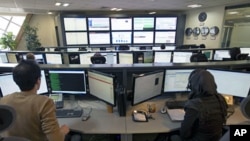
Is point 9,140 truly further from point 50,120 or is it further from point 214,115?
point 214,115

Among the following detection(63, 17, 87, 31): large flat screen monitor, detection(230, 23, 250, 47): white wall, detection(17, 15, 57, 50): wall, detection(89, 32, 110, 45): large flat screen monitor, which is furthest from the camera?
detection(17, 15, 57, 50): wall

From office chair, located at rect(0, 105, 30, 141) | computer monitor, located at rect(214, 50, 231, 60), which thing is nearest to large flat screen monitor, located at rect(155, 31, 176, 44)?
computer monitor, located at rect(214, 50, 231, 60)

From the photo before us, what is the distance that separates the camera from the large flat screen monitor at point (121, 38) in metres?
7.61

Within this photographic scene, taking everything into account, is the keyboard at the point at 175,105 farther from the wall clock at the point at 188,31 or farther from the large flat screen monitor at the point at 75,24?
the large flat screen monitor at the point at 75,24

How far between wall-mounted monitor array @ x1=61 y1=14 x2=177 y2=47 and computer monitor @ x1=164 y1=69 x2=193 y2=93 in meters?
6.00

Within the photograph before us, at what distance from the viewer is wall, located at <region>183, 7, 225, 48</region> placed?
584cm

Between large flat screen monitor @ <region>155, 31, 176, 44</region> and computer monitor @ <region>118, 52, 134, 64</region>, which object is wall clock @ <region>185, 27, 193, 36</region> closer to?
large flat screen monitor @ <region>155, 31, 176, 44</region>

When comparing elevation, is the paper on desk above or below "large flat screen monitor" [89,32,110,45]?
below

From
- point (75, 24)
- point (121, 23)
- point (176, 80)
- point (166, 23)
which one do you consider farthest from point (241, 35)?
point (75, 24)

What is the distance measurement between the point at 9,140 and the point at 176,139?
1277 millimetres

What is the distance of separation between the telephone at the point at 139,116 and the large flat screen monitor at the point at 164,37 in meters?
6.42

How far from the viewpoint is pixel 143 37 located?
768cm

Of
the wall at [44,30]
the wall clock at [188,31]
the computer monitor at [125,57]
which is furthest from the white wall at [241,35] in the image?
the wall at [44,30]

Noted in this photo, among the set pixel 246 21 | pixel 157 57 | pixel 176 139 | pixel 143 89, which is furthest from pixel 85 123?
pixel 246 21
